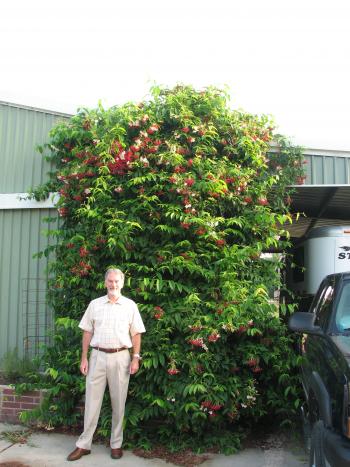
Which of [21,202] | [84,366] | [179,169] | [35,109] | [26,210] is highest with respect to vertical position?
[35,109]

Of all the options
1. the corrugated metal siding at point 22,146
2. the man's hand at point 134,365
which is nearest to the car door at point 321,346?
the man's hand at point 134,365

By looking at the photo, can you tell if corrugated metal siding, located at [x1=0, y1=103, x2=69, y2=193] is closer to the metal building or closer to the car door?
the metal building

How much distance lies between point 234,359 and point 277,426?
1.13 m

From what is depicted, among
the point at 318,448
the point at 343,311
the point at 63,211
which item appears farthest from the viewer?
the point at 63,211

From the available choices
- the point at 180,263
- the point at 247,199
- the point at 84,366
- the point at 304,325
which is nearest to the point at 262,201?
the point at 247,199

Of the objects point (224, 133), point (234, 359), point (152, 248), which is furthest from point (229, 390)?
point (224, 133)

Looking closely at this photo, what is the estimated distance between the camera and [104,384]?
5066 millimetres

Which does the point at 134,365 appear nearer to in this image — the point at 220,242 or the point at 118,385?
the point at 118,385

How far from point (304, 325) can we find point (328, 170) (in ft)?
11.9

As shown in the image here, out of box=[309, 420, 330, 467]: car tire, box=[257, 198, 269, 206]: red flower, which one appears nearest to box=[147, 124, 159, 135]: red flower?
box=[257, 198, 269, 206]: red flower

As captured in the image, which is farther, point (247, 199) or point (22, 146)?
point (22, 146)

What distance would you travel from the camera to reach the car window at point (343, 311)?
418 centimetres

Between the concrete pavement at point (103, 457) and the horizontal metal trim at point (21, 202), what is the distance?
10.2 feet

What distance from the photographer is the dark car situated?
301cm
